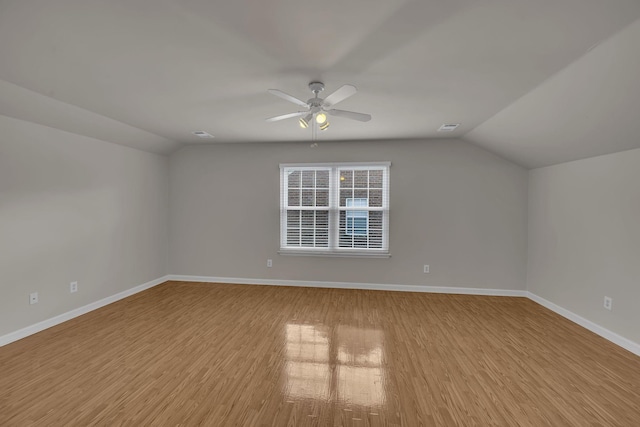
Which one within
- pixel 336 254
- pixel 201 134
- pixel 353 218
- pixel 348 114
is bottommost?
pixel 336 254

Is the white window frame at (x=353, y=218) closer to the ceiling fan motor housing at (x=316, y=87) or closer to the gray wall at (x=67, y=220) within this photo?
the ceiling fan motor housing at (x=316, y=87)

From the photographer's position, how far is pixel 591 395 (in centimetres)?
216

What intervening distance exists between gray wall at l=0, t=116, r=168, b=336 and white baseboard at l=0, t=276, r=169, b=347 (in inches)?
2.0

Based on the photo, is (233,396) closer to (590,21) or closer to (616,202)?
(590,21)

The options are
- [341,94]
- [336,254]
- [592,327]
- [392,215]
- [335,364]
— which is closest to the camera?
[341,94]

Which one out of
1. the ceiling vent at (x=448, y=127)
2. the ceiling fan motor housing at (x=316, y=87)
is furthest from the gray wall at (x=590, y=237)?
the ceiling fan motor housing at (x=316, y=87)

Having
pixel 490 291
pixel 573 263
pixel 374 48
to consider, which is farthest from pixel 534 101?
pixel 490 291

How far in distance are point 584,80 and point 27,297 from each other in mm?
5635

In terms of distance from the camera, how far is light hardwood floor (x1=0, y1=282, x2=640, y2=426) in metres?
1.94

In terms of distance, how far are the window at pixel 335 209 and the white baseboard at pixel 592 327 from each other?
2303 mm

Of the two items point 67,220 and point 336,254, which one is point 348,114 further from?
point 67,220

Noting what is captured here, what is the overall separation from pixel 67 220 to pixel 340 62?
12.4 ft

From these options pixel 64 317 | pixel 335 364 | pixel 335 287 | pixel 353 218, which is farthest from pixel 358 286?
pixel 64 317

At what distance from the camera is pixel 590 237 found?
3322 mm
